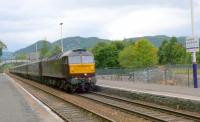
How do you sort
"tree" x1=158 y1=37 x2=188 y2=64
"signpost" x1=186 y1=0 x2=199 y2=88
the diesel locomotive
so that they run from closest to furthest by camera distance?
"signpost" x1=186 y1=0 x2=199 y2=88 < the diesel locomotive < "tree" x1=158 y1=37 x2=188 y2=64

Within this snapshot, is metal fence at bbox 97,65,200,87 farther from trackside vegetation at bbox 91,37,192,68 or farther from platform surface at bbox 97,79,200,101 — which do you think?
trackside vegetation at bbox 91,37,192,68

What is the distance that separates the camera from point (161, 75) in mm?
35625

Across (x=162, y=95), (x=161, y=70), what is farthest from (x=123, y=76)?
(x=162, y=95)

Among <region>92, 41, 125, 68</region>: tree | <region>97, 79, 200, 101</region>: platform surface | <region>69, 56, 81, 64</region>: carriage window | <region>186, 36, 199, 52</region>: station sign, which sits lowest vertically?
<region>97, 79, 200, 101</region>: platform surface

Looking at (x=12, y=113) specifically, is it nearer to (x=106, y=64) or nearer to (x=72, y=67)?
(x=72, y=67)

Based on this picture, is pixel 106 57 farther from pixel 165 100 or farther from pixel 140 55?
pixel 165 100

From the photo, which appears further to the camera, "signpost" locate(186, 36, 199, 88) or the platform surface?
"signpost" locate(186, 36, 199, 88)

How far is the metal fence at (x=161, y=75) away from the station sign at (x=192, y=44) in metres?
2.96

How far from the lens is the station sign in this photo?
26.5 m

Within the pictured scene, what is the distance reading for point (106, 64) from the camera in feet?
372

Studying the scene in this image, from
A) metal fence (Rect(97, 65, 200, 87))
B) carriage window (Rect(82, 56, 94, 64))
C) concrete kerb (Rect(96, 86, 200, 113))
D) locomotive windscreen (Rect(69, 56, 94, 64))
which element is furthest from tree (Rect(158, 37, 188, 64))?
concrete kerb (Rect(96, 86, 200, 113))

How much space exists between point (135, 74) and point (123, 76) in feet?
12.8

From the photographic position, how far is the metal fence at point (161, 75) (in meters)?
32.1

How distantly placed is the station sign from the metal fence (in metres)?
2.96
